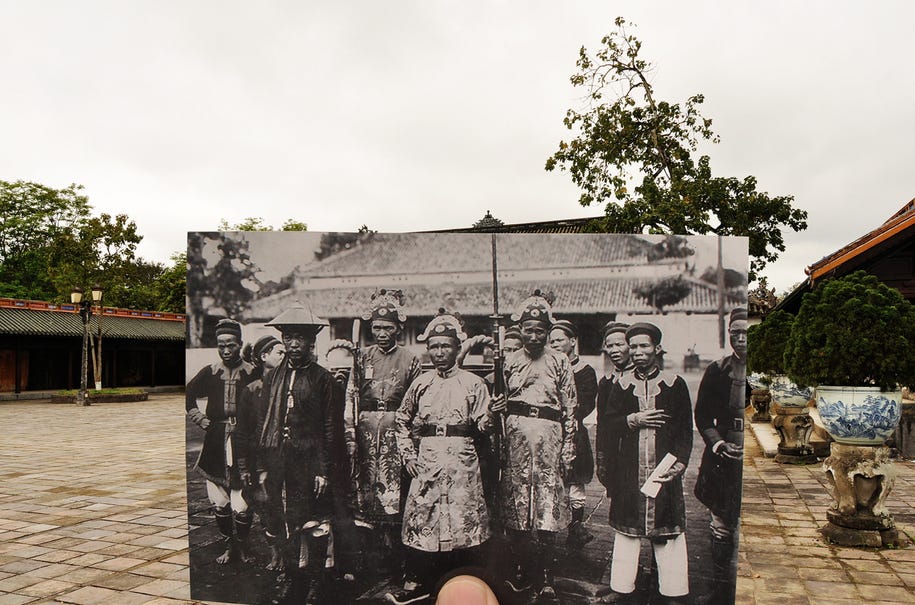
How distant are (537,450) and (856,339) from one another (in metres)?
3.67

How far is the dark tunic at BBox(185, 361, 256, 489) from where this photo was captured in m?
2.59

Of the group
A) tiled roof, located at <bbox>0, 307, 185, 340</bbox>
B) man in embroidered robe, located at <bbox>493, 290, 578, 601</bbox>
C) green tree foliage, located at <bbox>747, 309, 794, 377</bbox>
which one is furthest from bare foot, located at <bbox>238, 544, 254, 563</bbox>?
tiled roof, located at <bbox>0, 307, 185, 340</bbox>

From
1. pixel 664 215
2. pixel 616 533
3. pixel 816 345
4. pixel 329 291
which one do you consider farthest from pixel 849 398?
pixel 664 215

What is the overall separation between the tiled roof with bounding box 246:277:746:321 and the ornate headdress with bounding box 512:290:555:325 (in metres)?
0.02

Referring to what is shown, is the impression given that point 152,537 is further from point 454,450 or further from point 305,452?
point 454,450

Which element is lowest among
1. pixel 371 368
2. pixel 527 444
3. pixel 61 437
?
pixel 61 437

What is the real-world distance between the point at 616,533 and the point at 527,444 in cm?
47

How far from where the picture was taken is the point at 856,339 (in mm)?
4918

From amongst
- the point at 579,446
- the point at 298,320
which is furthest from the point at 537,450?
the point at 298,320

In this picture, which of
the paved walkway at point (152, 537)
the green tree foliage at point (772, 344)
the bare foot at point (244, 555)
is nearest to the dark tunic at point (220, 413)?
the bare foot at point (244, 555)

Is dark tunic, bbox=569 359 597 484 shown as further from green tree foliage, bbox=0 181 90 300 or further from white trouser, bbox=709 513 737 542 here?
green tree foliage, bbox=0 181 90 300

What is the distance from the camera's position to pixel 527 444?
2.49 metres

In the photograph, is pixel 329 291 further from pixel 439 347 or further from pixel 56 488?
pixel 56 488

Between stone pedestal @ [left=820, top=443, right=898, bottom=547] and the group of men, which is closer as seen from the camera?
the group of men
